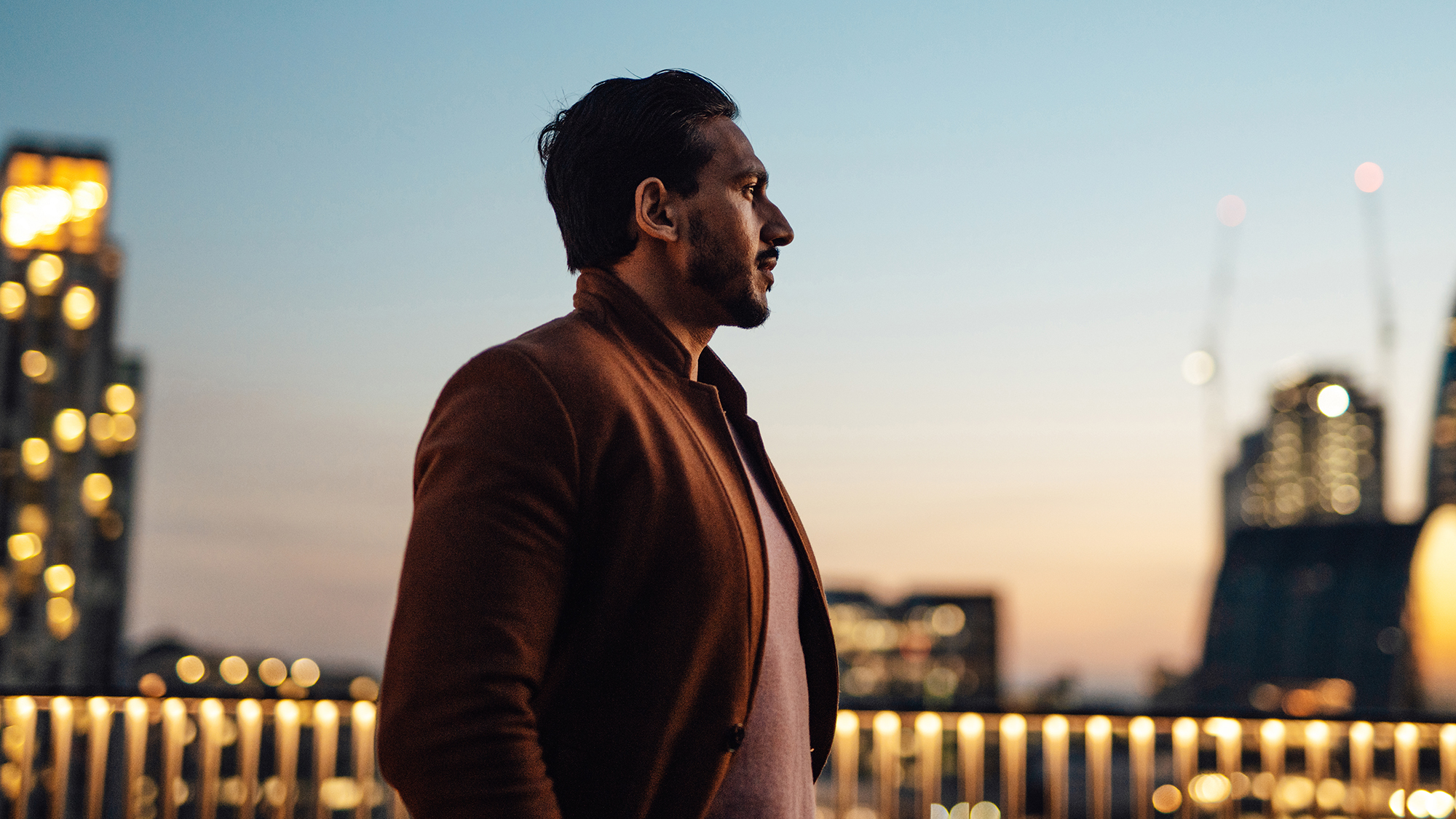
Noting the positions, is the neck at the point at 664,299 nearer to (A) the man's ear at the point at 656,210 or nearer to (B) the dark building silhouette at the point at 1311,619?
(A) the man's ear at the point at 656,210

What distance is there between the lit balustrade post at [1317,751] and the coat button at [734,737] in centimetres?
374

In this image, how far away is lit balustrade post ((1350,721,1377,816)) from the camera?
472 cm

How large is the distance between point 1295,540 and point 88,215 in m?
119

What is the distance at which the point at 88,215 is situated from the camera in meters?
77.2

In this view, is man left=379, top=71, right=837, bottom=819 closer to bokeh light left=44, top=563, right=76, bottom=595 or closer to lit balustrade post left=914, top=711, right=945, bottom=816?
lit balustrade post left=914, top=711, right=945, bottom=816

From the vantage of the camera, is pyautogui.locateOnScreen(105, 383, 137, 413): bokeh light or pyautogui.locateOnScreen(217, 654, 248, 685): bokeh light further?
pyautogui.locateOnScreen(105, 383, 137, 413): bokeh light

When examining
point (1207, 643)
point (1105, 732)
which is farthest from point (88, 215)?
point (1207, 643)

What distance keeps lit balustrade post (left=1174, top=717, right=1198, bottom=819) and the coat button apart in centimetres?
375

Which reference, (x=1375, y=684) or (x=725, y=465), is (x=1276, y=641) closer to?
(x=1375, y=684)

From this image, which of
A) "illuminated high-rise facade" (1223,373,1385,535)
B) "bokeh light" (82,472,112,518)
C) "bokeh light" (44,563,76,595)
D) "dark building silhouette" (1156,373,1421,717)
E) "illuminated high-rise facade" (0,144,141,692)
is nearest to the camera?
"illuminated high-rise facade" (0,144,141,692)

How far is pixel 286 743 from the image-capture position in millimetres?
5086

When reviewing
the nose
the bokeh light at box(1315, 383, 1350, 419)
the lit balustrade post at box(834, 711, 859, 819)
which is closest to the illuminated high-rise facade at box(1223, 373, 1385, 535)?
the bokeh light at box(1315, 383, 1350, 419)

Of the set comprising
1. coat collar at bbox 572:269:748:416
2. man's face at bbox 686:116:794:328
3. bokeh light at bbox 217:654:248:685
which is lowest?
bokeh light at bbox 217:654:248:685

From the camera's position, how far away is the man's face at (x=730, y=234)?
5.50 ft
